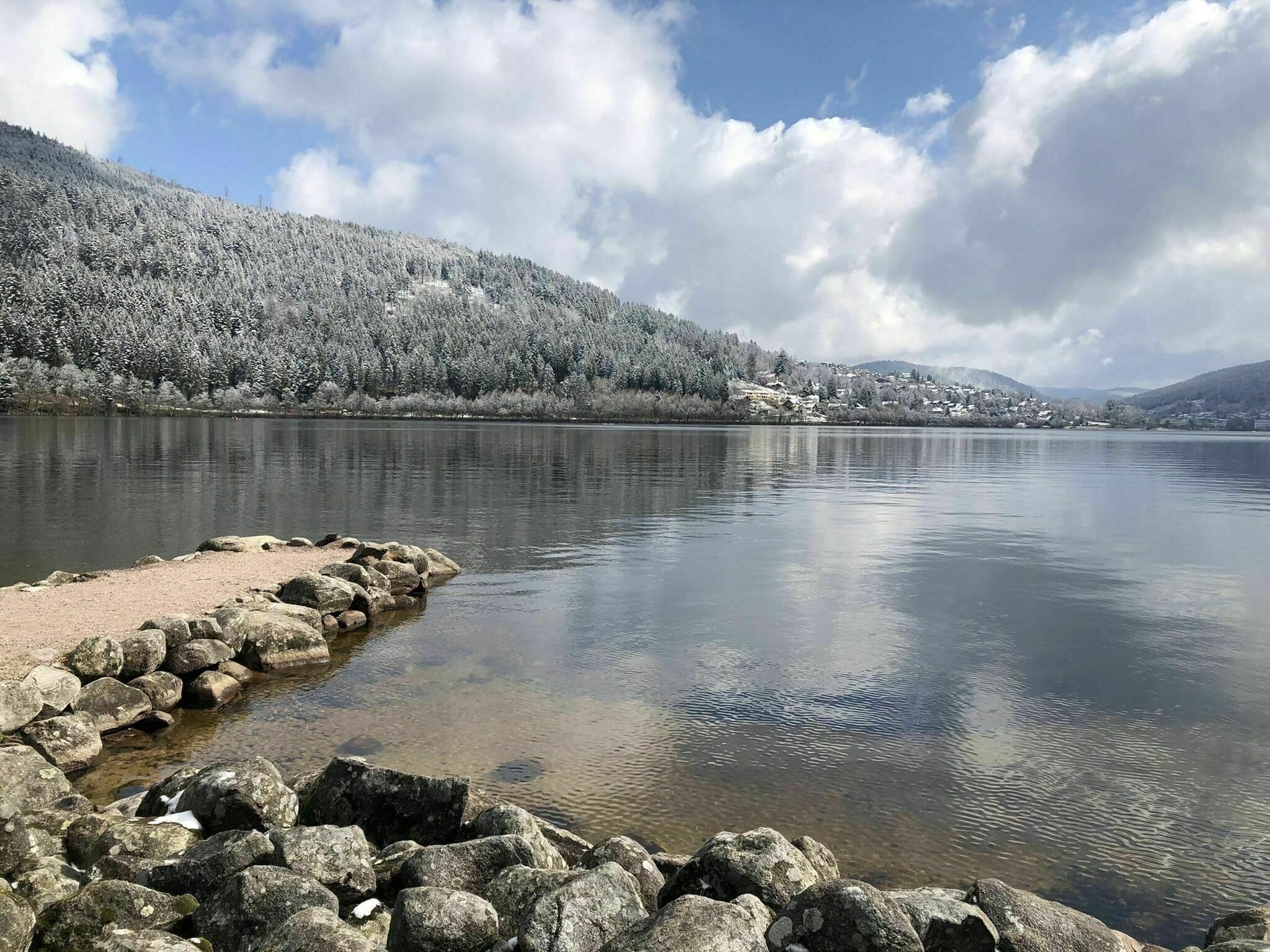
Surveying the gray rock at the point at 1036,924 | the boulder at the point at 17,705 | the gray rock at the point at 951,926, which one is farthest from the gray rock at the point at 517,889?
the boulder at the point at 17,705

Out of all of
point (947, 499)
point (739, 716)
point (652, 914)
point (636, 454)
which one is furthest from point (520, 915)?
point (636, 454)

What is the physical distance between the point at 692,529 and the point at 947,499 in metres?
21.7

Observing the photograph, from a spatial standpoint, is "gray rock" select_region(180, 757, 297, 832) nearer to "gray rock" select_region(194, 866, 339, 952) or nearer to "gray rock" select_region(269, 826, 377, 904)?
"gray rock" select_region(269, 826, 377, 904)

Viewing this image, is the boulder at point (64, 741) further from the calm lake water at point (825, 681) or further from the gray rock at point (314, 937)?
the gray rock at point (314, 937)

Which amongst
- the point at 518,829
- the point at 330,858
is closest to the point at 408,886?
the point at 330,858

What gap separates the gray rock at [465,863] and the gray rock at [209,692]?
845 cm

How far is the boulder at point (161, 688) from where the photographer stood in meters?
14.0

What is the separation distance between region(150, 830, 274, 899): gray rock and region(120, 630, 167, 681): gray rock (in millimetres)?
8090

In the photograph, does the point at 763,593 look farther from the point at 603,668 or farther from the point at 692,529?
the point at 692,529

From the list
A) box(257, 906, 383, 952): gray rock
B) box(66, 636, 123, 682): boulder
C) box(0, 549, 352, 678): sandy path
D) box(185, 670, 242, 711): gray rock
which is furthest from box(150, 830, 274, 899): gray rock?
box(0, 549, 352, 678): sandy path

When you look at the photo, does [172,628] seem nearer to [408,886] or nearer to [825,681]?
[408,886]

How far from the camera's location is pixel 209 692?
14.6 metres

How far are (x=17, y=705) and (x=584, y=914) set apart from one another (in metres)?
10.2

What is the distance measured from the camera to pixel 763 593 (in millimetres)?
23188
